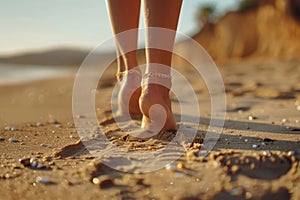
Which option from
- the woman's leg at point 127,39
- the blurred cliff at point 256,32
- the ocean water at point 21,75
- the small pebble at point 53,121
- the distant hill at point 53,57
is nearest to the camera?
the woman's leg at point 127,39

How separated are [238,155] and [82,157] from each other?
59 cm

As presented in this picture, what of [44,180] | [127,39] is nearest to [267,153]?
[44,180]

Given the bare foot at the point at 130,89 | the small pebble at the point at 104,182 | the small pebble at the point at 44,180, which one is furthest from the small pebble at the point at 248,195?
the bare foot at the point at 130,89

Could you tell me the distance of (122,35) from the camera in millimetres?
2131

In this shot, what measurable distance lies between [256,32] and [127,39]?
14.7 m

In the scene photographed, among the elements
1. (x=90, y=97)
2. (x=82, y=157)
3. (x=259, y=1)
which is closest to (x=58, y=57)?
(x=259, y=1)

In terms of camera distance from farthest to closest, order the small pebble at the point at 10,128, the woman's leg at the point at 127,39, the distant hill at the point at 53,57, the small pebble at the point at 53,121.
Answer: the distant hill at the point at 53,57 → the small pebble at the point at 53,121 → the small pebble at the point at 10,128 → the woman's leg at the point at 127,39

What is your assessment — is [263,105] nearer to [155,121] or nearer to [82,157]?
[155,121]

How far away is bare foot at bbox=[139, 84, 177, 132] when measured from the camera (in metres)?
1.84

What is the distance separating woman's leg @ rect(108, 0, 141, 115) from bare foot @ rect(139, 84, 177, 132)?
269mm

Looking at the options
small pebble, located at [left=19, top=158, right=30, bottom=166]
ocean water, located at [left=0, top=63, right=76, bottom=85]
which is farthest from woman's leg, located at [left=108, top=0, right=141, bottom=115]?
ocean water, located at [left=0, top=63, right=76, bottom=85]

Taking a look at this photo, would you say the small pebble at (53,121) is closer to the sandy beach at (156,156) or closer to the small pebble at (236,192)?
the sandy beach at (156,156)

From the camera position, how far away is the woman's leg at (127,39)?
210 centimetres

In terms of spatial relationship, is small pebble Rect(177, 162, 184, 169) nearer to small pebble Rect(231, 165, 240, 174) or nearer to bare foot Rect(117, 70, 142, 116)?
small pebble Rect(231, 165, 240, 174)
